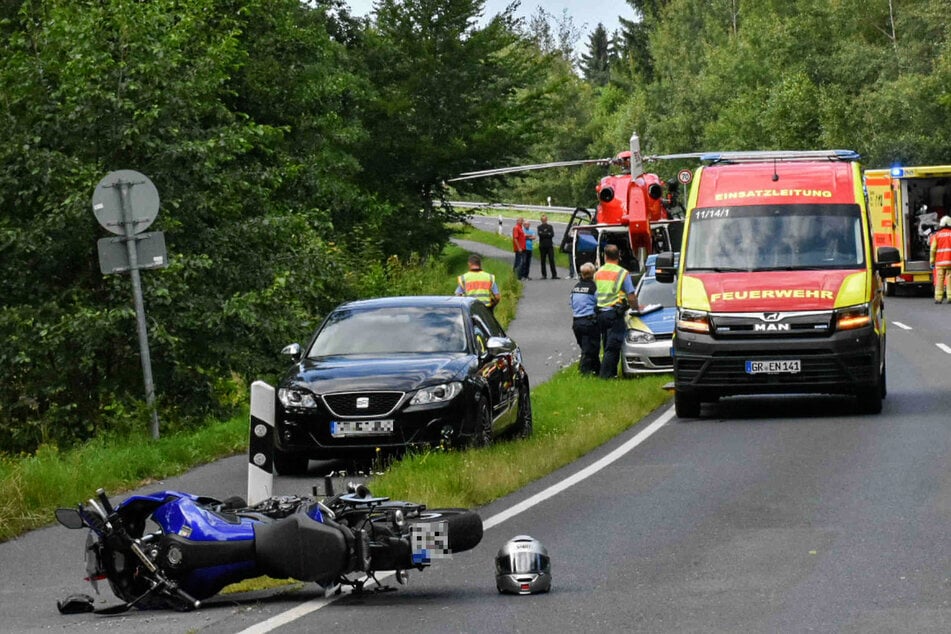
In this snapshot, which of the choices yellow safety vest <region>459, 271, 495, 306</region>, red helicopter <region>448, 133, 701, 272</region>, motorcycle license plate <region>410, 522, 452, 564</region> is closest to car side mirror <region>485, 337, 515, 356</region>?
motorcycle license plate <region>410, 522, 452, 564</region>

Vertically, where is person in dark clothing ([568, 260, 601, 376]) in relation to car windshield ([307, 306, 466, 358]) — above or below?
below

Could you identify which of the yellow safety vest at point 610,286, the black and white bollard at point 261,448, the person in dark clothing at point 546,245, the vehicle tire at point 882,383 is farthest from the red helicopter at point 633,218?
the black and white bollard at point 261,448

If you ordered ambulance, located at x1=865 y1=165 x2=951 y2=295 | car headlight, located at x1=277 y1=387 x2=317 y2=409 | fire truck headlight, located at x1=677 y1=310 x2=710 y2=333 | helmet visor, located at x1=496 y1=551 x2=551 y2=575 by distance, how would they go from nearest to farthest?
helmet visor, located at x1=496 y1=551 x2=551 y2=575
car headlight, located at x1=277 y1=387 x2=317 y2=409
fire truck headlight, located at x1=677 y1=310 x2=710 y2=333
ambulance, located at x1=865 y1=165 x2=951 y2=295

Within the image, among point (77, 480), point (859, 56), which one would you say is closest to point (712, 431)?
point (77, 480)

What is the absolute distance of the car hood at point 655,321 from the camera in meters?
24.7

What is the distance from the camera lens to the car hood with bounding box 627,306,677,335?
24656 millimetres

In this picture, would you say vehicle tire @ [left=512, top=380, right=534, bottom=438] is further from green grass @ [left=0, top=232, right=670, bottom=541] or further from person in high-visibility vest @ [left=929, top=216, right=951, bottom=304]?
person in high-visibility vest @ [left=929, top=216, right=951, bottom=304]

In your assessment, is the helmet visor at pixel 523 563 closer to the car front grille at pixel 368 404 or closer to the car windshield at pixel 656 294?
the car front grille at pixel 368 404

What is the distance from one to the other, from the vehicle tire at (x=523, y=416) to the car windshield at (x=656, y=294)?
7.96 meters

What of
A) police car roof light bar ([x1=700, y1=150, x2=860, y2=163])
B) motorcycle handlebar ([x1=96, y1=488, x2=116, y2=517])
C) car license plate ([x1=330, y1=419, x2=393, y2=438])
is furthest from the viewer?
police car roof light bar ([x1=700, y1=150, x2=860, y2=163])

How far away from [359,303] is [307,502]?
857 cm

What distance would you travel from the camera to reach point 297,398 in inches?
610

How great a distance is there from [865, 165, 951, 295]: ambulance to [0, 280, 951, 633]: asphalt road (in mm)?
25712

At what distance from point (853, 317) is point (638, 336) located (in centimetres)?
586
